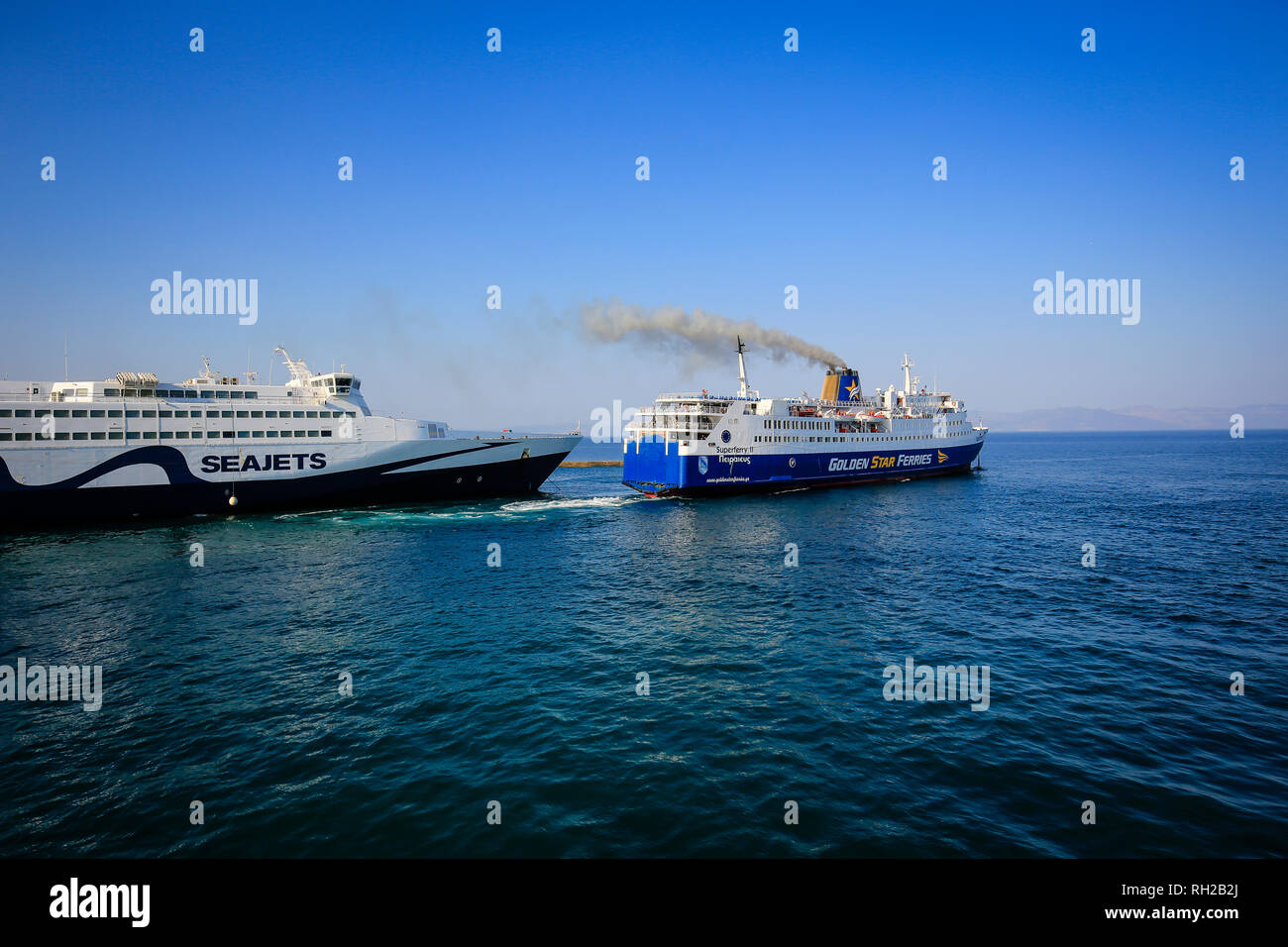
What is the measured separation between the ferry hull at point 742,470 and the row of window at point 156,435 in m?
33.2

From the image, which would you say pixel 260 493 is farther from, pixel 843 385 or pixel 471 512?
pixel 843 385

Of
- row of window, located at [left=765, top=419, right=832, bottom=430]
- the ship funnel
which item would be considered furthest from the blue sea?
the ship funnel

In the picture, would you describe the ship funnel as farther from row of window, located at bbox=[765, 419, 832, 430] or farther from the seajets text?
the seajets text

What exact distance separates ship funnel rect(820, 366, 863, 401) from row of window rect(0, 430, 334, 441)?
6385 centimetres

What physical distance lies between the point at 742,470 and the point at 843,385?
26.1 metres

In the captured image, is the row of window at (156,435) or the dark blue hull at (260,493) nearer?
the row of window at (156,435)

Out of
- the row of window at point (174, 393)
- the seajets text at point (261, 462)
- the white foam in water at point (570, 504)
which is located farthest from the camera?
the white foam in water at point (570, 504)

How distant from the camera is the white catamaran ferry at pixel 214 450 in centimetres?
4800

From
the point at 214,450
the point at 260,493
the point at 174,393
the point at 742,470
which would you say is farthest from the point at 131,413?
the point at 742,470

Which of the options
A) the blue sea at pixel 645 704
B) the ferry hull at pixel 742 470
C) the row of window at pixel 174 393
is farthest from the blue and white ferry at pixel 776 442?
the row of window at pixel 174 393

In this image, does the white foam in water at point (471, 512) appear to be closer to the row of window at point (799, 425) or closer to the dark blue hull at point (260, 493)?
the dark blue hull at point (260, 493)

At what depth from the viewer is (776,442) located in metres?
70.1
